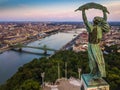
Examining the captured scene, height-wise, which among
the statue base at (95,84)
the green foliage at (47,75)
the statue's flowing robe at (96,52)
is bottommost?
the green foliage at (47,75)

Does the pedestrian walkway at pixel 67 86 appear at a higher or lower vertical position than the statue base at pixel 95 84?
lower

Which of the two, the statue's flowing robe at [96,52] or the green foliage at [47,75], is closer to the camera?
the statue's flowing robe at [96,52]

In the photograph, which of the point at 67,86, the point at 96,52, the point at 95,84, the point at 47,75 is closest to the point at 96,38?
the point at 96,52

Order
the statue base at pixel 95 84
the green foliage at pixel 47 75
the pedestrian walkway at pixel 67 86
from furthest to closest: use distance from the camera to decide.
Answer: the green foliage at pixel 47 75
the pedestrian walkway at pixel 67 86
the statue base at pixel 95 84

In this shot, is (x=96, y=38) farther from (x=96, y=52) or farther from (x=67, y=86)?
(x=67, y=86)

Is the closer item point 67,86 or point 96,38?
point 96,38

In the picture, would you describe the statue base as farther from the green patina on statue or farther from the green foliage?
the green foliage

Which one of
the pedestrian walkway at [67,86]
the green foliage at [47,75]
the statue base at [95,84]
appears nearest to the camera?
the statue base at [95,84]

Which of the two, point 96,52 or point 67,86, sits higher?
point 96,52

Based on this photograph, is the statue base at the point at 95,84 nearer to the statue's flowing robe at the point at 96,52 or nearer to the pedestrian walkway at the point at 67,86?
the statue's flowing robe at the point at 96,52

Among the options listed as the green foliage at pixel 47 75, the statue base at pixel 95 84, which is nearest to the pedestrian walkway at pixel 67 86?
the green foliage at pixel 47 75

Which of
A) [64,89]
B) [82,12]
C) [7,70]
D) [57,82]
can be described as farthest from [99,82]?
[7,70]

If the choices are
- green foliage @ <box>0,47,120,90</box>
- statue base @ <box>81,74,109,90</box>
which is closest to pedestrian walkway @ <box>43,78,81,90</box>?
green foliage @ <box>0,47,120,90</box>
